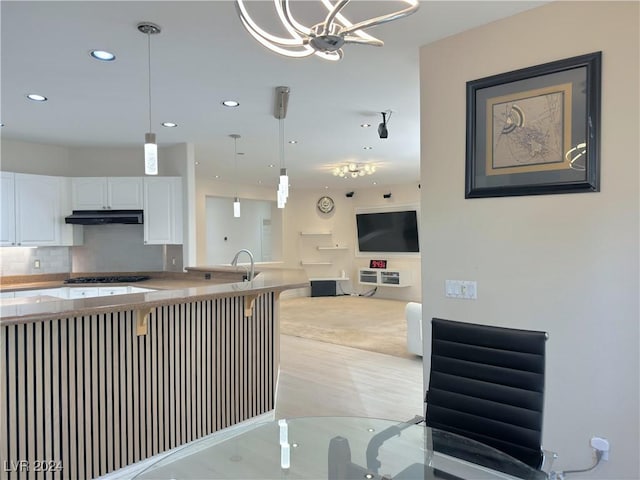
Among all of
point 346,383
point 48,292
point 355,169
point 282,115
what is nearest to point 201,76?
point 282,115

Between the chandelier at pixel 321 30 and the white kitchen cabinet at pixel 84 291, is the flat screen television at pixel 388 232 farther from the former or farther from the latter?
the chandelier at pixel 321 30

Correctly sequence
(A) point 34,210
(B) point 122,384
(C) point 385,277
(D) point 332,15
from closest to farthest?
(D) point 332,15
(B) point 122,384
(A) point 34,210
(C) point 385,277

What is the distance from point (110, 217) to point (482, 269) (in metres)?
4.50

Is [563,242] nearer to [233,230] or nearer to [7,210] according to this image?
[7,210]

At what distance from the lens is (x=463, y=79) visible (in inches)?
106

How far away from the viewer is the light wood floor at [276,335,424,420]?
11.7 ft

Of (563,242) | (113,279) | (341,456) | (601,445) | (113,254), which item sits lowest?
(601,445)

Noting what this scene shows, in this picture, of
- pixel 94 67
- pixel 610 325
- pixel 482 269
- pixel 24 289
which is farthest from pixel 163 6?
pixel 24 289

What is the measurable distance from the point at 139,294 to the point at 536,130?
8.45 feet

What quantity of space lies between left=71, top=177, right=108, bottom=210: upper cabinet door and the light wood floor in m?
3.06

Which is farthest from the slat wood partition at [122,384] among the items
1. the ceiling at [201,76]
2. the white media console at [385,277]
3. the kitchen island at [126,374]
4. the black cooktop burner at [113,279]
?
the white media console at [385,277]

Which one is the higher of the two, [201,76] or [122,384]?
[201,76]

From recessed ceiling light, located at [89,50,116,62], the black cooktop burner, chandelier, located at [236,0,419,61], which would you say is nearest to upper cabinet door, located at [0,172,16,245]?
the black cooktop burner

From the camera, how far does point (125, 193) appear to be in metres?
5.43
